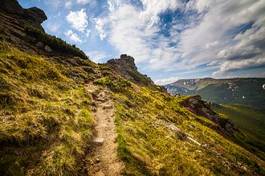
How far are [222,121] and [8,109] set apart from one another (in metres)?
81.6

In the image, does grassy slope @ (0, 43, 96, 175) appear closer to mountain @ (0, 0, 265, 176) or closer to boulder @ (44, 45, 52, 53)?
mountain @ (0, 0, 265, 176)

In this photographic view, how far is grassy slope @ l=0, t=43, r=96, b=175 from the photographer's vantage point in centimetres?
1192

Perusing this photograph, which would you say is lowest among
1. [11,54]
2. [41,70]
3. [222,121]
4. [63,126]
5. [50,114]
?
[222,121]

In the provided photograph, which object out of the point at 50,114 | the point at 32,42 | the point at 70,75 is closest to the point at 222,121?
the point at 70,75

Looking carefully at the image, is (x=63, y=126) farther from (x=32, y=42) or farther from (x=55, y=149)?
(x=32, y=42)

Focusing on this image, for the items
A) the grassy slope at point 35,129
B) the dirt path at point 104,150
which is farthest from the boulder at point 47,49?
the dirt path at point 104,150

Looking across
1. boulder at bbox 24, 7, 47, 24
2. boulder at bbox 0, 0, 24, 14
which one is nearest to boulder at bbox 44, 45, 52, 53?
boulder at bbox 0, 0, 24, 14

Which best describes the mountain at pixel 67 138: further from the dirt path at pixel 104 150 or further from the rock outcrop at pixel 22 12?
the rock outcrop at pixel 22 12

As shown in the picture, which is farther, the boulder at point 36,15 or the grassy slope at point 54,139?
the boulder at point 36,15

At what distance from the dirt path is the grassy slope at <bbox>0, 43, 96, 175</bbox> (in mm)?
888

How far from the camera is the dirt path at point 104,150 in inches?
540

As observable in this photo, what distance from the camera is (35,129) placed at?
14.5 meters

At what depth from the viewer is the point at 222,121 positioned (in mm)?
81938

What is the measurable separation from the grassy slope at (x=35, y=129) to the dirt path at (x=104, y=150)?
0.89m
